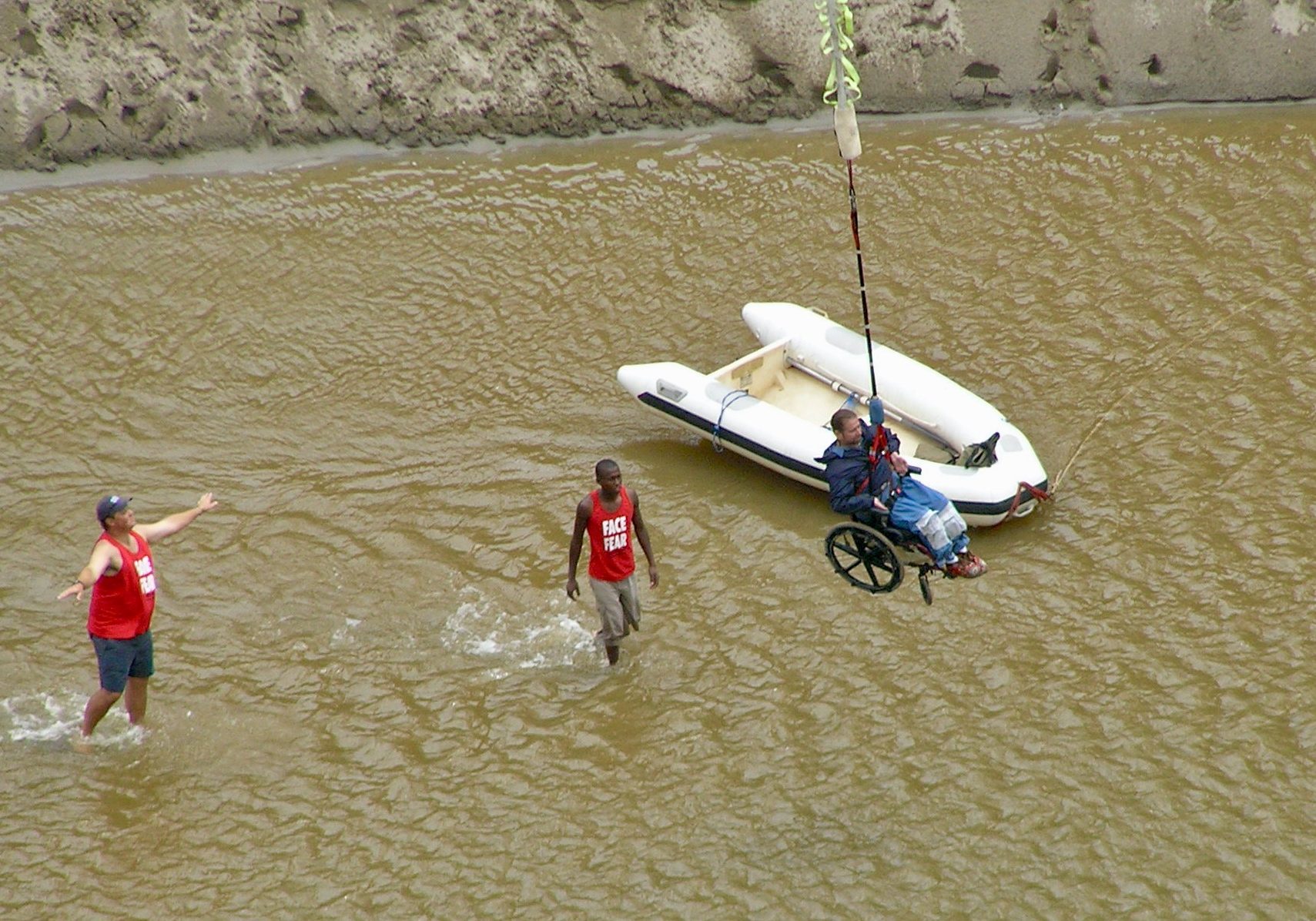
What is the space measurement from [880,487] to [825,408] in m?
3.67

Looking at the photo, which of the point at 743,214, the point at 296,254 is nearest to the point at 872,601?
the point at 743,214

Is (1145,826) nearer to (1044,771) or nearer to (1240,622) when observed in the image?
(1044,771)

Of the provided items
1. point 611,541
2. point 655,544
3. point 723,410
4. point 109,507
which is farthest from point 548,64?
point 109,507

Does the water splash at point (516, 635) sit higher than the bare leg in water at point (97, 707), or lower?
higher

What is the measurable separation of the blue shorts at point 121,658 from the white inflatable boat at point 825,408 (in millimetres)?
4372

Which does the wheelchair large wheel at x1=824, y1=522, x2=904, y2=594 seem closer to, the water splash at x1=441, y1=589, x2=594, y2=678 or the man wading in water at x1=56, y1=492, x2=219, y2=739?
the water splash at x1=441, y1=589, x2=594, y2=678

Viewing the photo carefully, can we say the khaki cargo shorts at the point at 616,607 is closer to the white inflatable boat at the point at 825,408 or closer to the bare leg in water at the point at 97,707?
the white inflatable boat at the point at 825,408

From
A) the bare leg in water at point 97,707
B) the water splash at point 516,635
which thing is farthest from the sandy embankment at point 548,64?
the bare leg in water at point 97,707

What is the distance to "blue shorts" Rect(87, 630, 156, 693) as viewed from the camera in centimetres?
786

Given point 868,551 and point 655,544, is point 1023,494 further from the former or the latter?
point 655,544

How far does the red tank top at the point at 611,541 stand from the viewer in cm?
818

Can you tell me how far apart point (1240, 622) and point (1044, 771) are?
73.7 inches

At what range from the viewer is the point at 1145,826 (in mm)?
7523

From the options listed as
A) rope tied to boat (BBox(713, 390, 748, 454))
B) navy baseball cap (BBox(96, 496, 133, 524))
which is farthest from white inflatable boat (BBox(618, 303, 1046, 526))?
navy baseball cap (BBox(96, 496, 133, 524))
